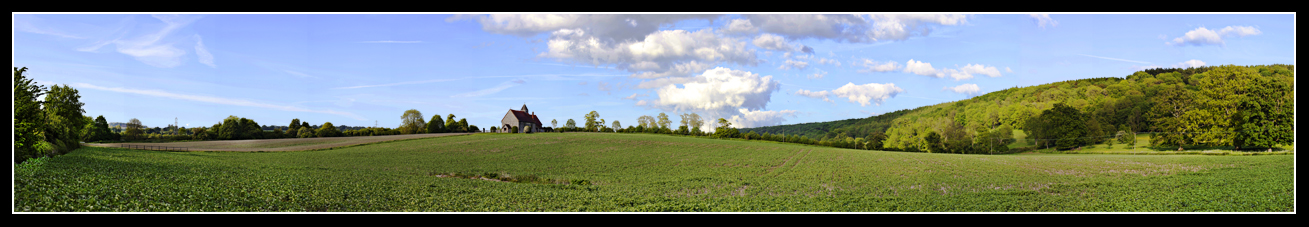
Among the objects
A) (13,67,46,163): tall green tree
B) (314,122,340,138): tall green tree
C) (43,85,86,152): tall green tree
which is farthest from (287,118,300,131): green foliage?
(13,67,46,163): tall green tree

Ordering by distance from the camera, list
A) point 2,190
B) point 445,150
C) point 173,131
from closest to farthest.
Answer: point 2,190 → point 445,150 → point 173,131

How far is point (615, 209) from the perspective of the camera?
38.8 ft

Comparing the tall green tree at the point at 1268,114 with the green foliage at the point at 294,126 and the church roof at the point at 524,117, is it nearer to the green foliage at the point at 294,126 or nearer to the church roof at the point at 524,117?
the church roof at the point at 524,117

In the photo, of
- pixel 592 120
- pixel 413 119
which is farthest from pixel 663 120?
pixel 413 119

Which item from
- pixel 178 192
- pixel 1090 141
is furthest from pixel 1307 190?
pixel 1090 141

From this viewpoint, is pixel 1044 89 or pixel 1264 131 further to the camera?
pixel 1044 89

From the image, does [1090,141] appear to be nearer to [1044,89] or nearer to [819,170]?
[1044,89]

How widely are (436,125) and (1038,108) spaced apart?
2990 inches

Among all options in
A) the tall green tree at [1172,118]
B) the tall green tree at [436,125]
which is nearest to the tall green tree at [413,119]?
the tall green tree at [436,125]

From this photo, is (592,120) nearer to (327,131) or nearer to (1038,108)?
(327,131)

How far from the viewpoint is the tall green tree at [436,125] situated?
216 feet

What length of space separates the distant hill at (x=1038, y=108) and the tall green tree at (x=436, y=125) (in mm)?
44884

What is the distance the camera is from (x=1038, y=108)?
156ft

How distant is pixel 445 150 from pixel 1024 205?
36427mm
